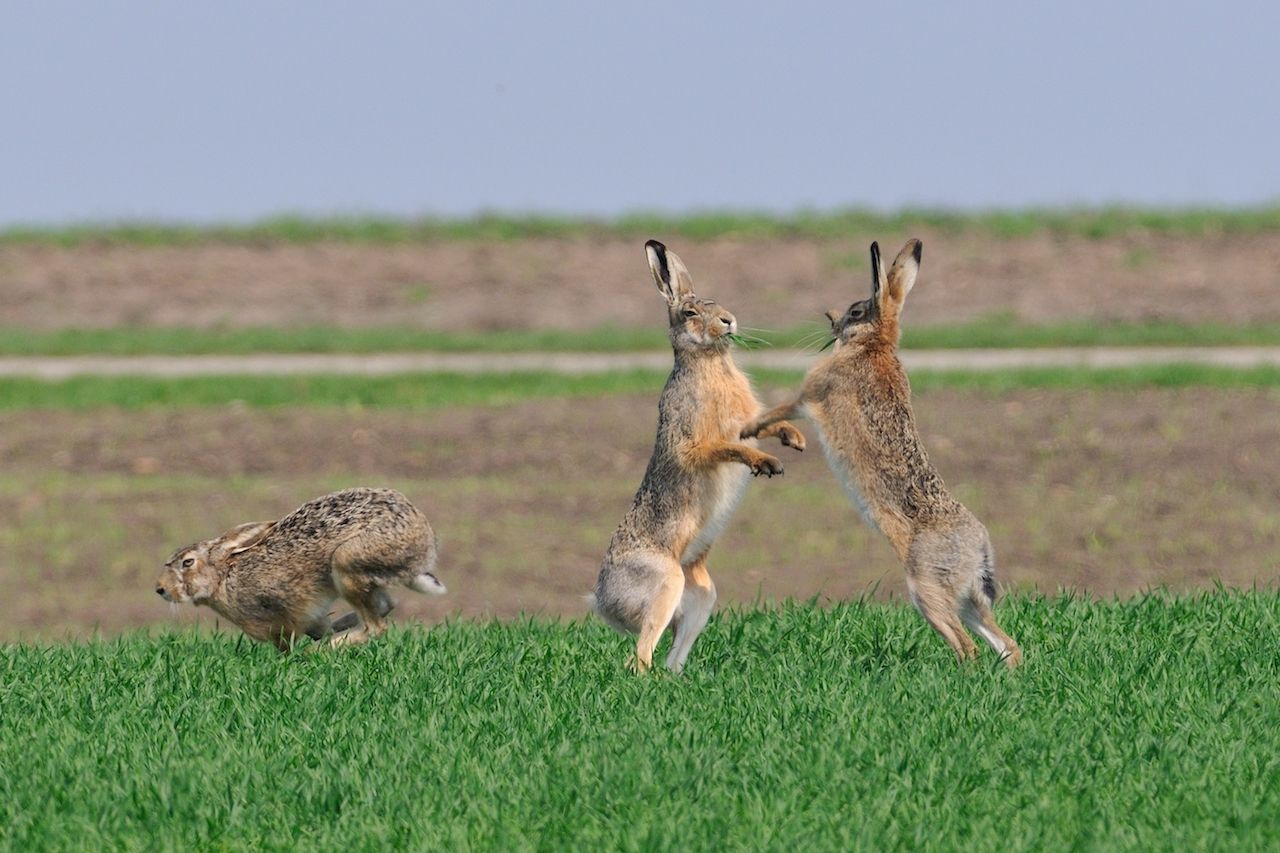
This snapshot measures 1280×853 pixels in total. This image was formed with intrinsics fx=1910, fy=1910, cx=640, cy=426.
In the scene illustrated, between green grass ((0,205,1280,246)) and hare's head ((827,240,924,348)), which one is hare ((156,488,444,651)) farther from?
green grass ((0,205,1280,246))

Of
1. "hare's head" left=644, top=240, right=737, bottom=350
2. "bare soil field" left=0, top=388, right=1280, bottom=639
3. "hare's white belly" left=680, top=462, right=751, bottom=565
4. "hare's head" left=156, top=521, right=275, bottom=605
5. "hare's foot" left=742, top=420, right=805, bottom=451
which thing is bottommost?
"bare soil field" left=0, top=388, right=1280, bottom=639

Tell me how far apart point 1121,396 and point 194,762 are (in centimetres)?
1085

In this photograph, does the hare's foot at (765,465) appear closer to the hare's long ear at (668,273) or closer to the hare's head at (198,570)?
the hare's long ear at (668,273)

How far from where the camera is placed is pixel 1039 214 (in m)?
26.5

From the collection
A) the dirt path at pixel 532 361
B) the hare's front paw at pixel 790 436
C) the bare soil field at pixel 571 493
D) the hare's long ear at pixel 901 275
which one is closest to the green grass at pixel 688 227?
the dirt path at pixel 532 361

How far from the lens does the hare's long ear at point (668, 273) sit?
7.75m

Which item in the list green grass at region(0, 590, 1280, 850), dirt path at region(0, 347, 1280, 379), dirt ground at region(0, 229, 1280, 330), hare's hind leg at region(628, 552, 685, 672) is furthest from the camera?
dirt ground at region(0, 229, 1280, 330)

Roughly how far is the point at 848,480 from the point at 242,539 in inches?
117

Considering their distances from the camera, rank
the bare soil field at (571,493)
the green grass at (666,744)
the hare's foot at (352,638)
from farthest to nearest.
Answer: the bare soil field at (571,493), the hare's foot at (352,638), the green grass at (666,744)

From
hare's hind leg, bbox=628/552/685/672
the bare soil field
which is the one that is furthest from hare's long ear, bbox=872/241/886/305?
the bare soil field

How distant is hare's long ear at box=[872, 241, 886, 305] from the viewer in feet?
24.5

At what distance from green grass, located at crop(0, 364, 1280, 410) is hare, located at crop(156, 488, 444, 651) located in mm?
7743

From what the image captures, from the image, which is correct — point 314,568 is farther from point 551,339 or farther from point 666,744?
point 551,339

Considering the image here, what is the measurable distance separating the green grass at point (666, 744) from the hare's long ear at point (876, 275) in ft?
4.87
